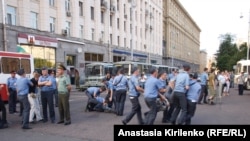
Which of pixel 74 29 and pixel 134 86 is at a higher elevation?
pixel 74 29

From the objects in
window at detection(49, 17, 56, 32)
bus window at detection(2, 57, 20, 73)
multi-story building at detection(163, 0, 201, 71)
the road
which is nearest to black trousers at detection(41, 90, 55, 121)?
the road

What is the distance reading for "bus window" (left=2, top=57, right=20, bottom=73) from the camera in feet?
47.2

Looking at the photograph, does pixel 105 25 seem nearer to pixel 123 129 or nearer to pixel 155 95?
pixel 155 95

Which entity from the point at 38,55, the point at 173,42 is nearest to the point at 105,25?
the point at 38,55

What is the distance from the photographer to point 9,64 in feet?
48.5

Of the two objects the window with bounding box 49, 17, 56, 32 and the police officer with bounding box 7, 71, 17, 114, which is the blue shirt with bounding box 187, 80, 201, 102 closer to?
the police officer with bounding box 7, 71, 17, 114

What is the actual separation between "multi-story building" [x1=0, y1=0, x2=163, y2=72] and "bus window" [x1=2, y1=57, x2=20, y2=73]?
285 inches

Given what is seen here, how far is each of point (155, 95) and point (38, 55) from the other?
68.8 feet

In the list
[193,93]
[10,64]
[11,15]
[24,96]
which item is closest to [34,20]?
[11,15]

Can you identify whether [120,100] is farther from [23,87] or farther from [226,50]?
[226,50]

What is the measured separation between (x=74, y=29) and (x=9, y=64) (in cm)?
1726

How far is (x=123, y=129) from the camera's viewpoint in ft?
15.4

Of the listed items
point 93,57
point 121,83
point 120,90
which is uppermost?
point 93,57

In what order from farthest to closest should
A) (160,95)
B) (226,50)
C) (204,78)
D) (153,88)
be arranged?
(226,50) → (204,78) → (160,95) → (153,88)
